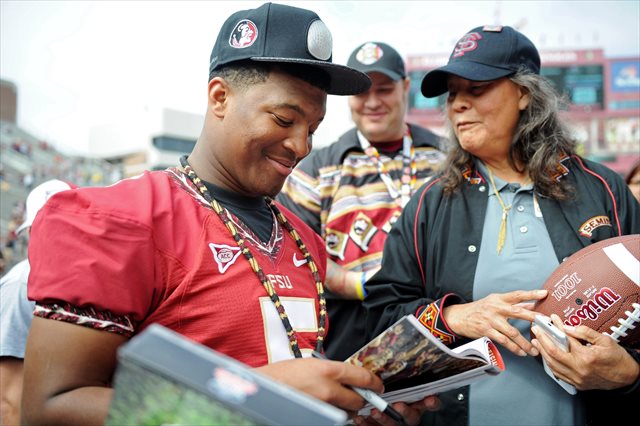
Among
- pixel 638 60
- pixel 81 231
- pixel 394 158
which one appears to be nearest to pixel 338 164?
pixel 394 158

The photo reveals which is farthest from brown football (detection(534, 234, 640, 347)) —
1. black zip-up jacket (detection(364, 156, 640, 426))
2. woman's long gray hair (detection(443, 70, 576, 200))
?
woman's long gray hair (detection(443, 70, 576, 200))

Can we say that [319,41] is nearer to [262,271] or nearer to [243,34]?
[243,34]

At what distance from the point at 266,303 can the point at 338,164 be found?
1.98 meters

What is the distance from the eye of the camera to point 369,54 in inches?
155

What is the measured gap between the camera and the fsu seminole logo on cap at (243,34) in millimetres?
1776

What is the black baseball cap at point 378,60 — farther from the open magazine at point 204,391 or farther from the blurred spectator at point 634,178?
the open magazine at point 204,391

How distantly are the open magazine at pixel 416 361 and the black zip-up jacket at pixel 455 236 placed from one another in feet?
1.80

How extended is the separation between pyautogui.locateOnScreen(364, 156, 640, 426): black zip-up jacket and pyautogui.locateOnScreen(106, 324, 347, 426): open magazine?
1.39 meters

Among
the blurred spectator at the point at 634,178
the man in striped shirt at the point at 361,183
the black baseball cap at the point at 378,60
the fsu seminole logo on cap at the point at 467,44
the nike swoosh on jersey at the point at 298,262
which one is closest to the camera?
the nike swoosh on jersey at the point at 298,262

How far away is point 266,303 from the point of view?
167cm

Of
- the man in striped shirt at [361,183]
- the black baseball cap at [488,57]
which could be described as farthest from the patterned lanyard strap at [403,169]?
the black baseball cap at [488,57]

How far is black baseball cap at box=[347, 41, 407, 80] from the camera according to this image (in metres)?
3.87

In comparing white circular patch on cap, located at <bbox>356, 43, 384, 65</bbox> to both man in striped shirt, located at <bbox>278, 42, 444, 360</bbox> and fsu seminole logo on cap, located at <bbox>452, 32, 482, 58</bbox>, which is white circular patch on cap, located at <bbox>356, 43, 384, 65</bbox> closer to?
man in striped shirt, located at <bbox>278, 42, 444, 360</bbox>

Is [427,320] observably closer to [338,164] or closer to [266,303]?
[266,303]
